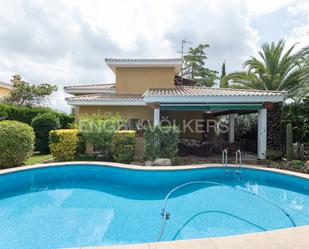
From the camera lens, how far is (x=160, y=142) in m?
16.4

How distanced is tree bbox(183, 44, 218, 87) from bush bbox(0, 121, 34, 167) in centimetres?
4137

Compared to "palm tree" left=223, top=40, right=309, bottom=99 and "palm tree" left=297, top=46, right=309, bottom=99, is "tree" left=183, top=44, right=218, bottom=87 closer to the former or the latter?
"palm tree" left=223, top=40, right=309, bottom=99

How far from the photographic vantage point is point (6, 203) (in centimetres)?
1004

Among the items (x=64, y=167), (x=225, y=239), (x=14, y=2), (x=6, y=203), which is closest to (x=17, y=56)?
(x=14, y=2)

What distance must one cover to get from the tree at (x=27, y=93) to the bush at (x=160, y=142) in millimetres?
25250

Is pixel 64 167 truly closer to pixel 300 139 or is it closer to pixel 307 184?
pixel 307 184

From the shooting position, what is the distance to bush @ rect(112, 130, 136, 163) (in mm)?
16828

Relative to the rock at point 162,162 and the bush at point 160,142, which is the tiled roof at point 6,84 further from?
the rock at point 162,162

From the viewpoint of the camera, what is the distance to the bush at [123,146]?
16828 millimetres

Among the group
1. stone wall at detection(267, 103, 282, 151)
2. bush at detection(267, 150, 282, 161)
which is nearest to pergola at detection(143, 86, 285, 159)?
bush at detection(267, 150, 282, 161)

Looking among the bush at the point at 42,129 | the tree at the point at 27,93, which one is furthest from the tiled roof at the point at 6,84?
the bush at the point at 42,129

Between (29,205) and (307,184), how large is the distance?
13.5m

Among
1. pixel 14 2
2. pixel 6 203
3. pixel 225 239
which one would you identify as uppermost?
pixel 14 2

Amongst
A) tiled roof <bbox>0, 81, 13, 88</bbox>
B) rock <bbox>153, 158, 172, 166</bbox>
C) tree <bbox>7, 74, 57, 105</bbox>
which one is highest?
tiled roof <bbox>0, 81, 13, 88</bbox>
